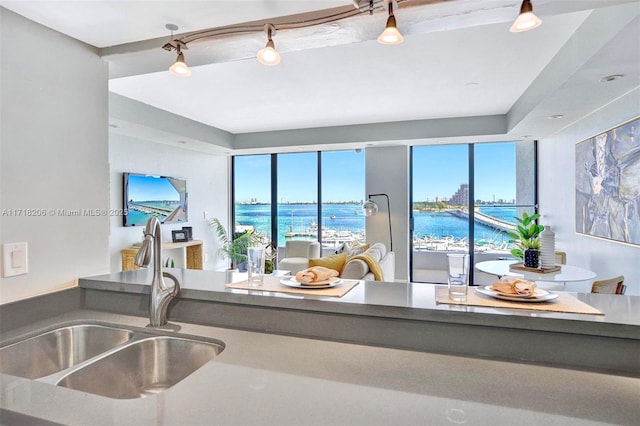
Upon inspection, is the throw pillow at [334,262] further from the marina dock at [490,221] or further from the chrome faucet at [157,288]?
the marina dock at [490,221]

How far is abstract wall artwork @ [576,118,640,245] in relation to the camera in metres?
2.67

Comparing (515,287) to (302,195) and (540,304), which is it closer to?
(540,304)

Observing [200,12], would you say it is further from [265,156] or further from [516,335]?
[265,156]

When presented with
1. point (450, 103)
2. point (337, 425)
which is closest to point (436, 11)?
point (337, 425)

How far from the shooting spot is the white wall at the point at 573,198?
9.14ft

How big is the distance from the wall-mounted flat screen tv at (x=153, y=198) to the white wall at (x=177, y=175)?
3.7 inches

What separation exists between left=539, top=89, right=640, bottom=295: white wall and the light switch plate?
12.5ft

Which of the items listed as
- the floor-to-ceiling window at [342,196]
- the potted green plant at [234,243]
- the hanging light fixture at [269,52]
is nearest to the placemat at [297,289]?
the hanging light fixture at [269,52]

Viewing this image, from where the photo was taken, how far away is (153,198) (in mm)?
4918

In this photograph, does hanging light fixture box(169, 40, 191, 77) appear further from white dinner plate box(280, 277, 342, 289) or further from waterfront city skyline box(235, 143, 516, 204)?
waterfront city skyline box(235, 143, 516, 204)

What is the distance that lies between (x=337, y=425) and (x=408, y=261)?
5096mm

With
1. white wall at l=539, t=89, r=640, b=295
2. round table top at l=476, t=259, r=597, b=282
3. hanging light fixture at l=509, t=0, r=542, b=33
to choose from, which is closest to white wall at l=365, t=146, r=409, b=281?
white wall at l=539, t=89, r=640, b=295

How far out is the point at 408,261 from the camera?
5648 mm

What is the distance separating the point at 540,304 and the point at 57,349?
179 centimetres
